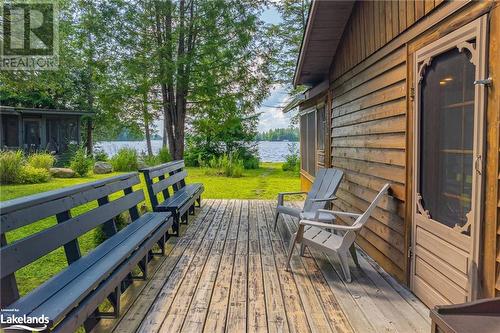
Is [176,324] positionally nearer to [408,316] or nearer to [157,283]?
[157,283]

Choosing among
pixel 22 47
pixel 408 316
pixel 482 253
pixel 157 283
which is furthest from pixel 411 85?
pixel 22 47

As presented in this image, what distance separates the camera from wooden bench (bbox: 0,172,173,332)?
1.67 metres

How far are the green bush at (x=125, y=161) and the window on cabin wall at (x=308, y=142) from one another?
26.1 feet

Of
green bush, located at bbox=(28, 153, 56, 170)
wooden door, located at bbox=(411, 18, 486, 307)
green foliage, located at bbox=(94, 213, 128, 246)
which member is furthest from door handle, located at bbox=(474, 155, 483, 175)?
green bush, located at bbox=(28, 153, 56, 170)

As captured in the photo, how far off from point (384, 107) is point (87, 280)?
2.92m

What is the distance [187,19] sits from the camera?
9234mm

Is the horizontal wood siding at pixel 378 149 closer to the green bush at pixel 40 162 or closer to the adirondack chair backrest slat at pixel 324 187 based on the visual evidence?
the adirondack chair backrest slat at pixel 324 187

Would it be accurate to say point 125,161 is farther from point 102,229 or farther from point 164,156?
point 102,229

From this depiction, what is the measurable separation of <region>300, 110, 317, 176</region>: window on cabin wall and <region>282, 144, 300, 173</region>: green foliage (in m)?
6.94

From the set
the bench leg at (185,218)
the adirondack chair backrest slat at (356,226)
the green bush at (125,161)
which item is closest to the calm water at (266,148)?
the green bush at (125,161)

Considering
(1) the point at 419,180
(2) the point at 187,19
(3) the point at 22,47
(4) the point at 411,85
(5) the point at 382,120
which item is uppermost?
(2) the point at 187,19

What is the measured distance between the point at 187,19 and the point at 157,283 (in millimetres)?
7796

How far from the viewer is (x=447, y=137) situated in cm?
244

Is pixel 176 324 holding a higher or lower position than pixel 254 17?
lower
